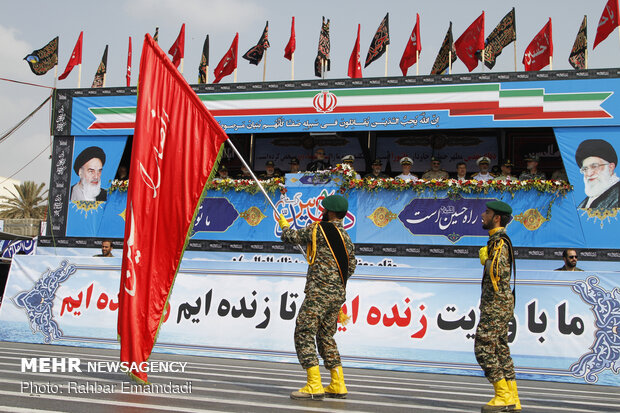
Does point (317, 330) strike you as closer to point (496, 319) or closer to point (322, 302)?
point (322, 302)

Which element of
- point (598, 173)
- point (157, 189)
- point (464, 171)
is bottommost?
point (157, 189)

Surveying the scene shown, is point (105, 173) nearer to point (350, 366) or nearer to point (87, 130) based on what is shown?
point (87, 130)

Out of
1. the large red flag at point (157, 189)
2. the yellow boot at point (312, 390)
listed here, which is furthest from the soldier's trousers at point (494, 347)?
the large red flag at point (157, 189)

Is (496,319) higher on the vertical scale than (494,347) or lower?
higher

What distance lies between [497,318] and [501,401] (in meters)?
0.74

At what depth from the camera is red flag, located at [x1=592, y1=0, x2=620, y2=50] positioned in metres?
14.8

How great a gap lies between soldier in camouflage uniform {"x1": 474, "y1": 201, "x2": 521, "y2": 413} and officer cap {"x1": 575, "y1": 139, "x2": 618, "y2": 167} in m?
9.08

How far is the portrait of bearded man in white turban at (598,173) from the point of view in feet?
44.9

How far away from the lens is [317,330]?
6.03m

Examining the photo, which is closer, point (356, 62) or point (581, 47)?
point (581, 47)

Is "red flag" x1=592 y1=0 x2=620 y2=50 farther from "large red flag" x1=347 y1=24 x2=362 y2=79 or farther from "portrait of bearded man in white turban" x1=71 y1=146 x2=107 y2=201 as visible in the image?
"portrait of bearded man in white turban" x1=71 y1=146 x2=107 y2=201

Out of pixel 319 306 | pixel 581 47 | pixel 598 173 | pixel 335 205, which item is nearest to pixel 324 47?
pixel 581 47

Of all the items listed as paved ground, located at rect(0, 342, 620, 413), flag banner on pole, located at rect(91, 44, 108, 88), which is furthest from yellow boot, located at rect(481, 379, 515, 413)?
flag banner on pole, located at rect(91, 44, 108, 88)

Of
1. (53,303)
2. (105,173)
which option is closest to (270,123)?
(105,173)
